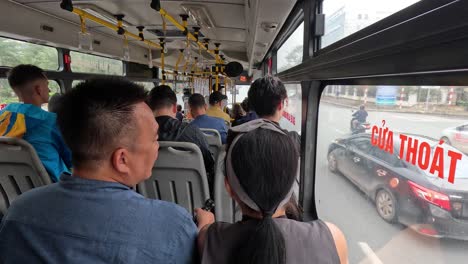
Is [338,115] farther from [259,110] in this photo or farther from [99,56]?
[99,56]

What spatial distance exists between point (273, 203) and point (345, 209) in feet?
5.25

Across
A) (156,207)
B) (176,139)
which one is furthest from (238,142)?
(176,139)

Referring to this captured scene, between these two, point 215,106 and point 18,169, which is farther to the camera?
point 215,106

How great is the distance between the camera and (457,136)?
3.03 ft

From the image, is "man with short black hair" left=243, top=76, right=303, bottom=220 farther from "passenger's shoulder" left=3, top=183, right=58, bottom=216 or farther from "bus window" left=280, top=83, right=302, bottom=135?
"passenger's shoulder" left=3, top=183, right=58, bottom=216

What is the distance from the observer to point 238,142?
801 mm

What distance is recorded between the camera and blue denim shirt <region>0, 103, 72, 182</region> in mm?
1898

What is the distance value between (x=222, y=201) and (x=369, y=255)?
994 millimetres

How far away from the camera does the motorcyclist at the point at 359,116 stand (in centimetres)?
160

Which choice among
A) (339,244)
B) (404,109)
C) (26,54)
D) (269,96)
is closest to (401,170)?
(404,109)

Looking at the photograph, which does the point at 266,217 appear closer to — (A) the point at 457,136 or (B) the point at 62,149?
(A) the point at 457,136

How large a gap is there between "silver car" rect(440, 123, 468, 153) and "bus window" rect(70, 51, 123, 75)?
487 cm

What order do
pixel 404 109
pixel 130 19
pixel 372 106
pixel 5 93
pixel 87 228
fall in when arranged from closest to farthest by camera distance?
pixel 87 228
pixel 404 109
pixel 372 106
pixel 5 93
pixel 130 19

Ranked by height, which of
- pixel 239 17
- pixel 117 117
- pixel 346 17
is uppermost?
pixel 239 17
